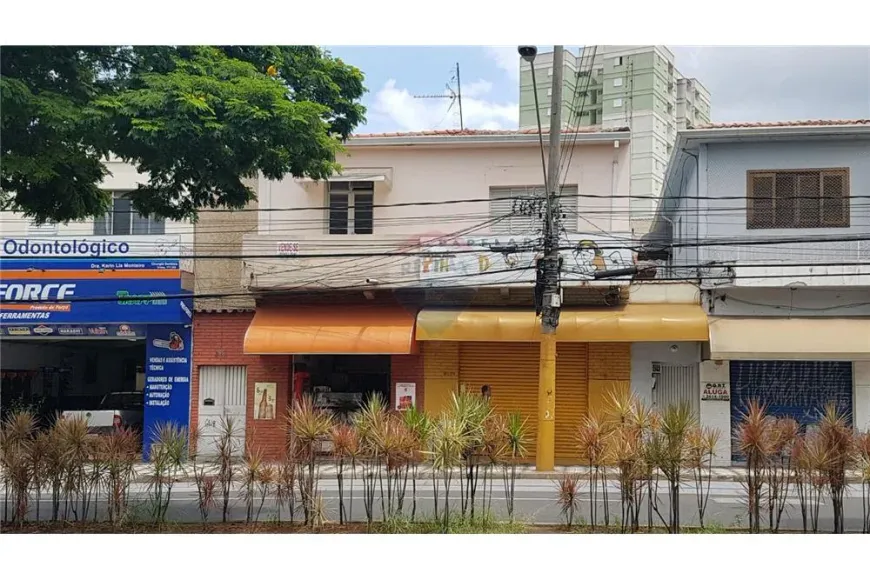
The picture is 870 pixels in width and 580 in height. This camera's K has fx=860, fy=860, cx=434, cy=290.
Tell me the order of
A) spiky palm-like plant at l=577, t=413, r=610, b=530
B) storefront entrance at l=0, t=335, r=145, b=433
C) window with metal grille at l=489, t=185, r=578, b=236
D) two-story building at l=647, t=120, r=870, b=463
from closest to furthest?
spiky palm-like plant at l=577, t=413, r=610, b=530 < two-story building at l=647, t=120, r=870, b=463 < window with metal grille at l=489, t=185, r=578, b=236 < storefront entrance at l=0, t=335, r=145, b=433

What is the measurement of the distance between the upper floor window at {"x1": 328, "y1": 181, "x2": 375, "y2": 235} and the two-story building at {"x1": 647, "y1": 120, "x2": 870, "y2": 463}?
6614 millimetres

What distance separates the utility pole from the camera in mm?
15953

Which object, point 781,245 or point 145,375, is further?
point 145,375

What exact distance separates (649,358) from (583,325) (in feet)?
6.74

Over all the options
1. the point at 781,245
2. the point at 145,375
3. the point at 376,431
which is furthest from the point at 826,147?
the point at 145,375

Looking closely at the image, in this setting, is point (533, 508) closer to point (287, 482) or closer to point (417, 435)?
point (417, 435)

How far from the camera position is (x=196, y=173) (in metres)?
11.4

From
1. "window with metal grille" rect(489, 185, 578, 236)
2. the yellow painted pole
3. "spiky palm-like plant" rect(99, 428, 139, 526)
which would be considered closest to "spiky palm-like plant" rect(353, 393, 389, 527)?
"spiky palm-like plant" rect(99, 428, 139, 526)

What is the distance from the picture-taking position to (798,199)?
1742 centimetres

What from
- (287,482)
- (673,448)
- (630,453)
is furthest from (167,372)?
(673,448)

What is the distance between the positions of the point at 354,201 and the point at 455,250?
2.92 metres

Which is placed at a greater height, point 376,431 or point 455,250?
point 455,250

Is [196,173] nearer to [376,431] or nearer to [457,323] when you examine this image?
[376,431]

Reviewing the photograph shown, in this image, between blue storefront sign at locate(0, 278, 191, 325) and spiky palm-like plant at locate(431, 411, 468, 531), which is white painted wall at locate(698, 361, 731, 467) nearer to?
spiky palm-like plant at locate(431, 411, 468, 531)
